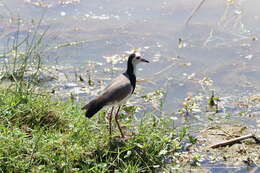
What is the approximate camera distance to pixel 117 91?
5910mm

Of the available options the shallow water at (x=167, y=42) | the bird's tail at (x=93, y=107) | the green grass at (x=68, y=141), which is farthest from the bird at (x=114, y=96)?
the shallow water at (x=167, y=42)

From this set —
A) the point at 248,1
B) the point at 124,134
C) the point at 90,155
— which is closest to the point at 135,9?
the point at 248,1

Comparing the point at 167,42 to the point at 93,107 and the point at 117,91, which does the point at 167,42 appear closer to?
the point at 117,91

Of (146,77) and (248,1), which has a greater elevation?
(248,1)

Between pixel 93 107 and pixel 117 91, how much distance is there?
1.36 ft

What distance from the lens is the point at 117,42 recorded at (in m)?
9.98

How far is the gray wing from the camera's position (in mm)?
5828

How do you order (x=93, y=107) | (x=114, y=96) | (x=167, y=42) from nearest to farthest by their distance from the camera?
(x=93, y=107) → (x=114, y=96) → (x=167, y=42)

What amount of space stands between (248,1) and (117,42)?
11.2 feet

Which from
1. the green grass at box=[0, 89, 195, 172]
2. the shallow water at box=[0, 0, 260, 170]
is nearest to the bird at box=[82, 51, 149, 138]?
the green grass at box=[0, 89, 195, 172]

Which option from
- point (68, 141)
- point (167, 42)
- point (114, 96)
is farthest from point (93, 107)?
point (167, 42)

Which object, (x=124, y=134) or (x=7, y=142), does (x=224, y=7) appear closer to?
→ (x=124, y=134)

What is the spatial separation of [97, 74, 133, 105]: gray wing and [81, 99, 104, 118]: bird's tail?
8cm

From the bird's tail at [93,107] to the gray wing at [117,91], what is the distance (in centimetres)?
8
